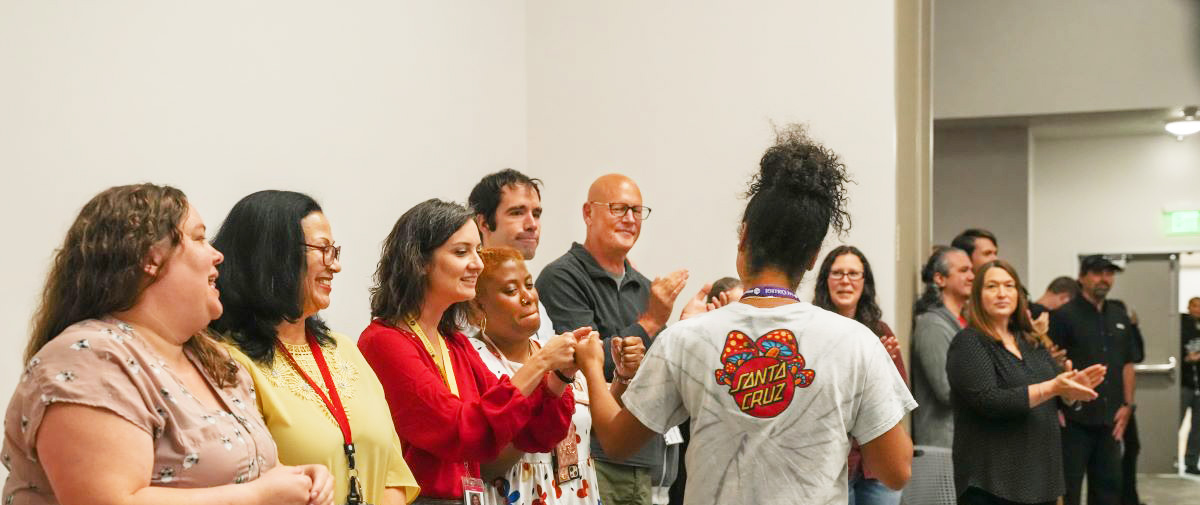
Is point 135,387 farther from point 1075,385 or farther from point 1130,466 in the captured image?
point 1130,466

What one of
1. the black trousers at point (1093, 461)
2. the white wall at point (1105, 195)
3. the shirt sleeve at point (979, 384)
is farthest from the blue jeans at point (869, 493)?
the white wall at point (1105, 195)

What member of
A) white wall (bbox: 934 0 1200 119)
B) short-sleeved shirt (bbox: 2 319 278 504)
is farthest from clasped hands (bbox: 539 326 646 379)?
white wall (bbox: 934 0 1200 119)

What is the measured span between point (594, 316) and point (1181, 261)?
375 inches

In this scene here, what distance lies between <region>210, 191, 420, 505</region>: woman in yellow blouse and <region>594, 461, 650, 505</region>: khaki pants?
1.14 metres

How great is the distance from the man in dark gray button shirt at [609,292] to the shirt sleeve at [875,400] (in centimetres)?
129

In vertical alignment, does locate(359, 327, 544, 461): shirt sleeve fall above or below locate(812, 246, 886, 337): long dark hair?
below

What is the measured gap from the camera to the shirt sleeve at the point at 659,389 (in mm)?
2191

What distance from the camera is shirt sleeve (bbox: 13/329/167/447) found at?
5.51ft

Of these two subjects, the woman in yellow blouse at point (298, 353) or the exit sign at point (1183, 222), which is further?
the exit sign at point (1183, 222)

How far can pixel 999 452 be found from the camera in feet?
13.9

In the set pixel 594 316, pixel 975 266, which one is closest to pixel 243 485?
pixel 594 316

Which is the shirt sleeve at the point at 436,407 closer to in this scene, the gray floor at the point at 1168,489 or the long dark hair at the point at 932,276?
the long dark hair at the point at 932,276

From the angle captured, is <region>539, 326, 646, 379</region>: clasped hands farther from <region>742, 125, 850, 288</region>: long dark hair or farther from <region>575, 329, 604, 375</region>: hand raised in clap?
<region>742, 125, 850, 288</region>: long dark hair

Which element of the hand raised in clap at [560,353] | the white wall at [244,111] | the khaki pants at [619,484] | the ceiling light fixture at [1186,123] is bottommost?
the khaki pants at [619,484]
